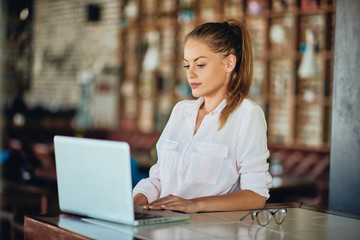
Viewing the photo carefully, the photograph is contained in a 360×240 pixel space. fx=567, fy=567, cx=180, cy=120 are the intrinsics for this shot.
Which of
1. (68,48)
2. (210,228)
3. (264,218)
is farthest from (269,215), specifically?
(68,48)

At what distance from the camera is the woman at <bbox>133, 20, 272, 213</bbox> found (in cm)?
212

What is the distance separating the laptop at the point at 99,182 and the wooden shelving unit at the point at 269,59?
4.87 metres

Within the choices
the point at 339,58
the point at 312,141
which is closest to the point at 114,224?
the point at 339,58

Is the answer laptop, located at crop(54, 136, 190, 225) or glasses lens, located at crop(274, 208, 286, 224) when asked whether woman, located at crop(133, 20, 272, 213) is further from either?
laptop, located at crop(54, 136, 190, 225)

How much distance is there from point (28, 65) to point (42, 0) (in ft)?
4.58

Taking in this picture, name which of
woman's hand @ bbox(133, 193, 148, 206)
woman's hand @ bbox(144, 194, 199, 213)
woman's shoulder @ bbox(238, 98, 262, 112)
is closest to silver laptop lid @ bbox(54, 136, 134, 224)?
woman's hand @ bbox(144, 194, 199, 213)

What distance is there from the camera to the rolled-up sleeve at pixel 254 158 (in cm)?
210

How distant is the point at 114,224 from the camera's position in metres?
1.70

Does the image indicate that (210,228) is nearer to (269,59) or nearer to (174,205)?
(174,205)

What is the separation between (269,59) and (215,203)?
521 centimetres

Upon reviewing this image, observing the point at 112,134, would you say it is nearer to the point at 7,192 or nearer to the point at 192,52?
the point at 7,192

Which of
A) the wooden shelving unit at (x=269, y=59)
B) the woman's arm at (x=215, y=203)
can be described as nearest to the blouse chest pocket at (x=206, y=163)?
the woman's arm at (x=215, y=203)

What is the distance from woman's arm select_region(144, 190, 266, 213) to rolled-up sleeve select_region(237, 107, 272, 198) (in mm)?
39

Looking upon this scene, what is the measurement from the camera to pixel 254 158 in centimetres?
211
